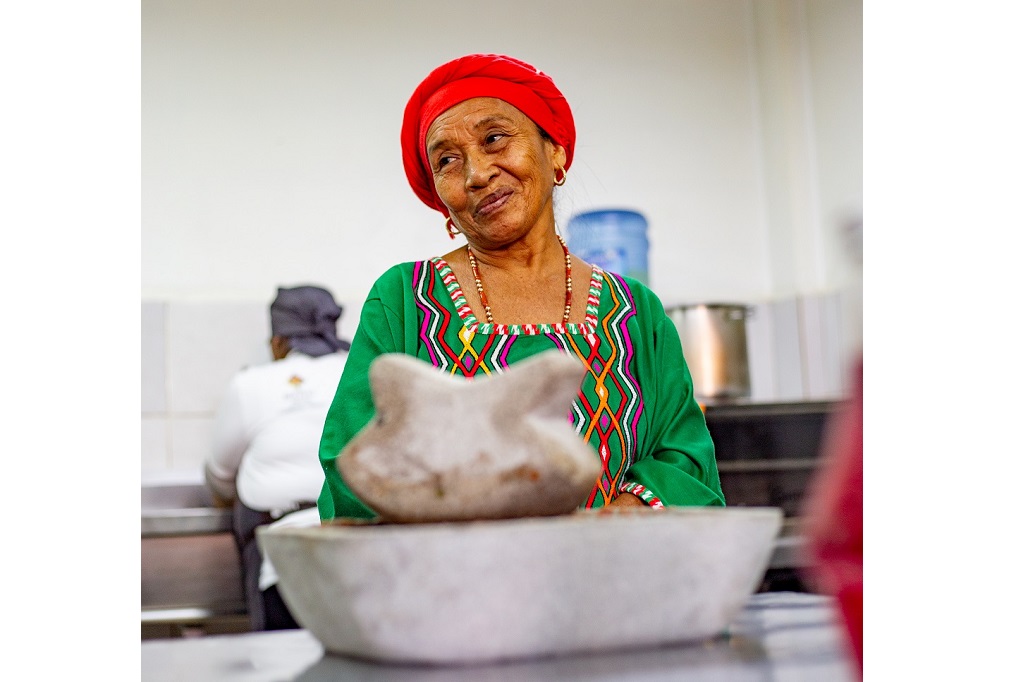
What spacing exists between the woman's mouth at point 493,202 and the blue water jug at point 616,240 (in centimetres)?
210

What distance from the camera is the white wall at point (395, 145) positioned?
3525 millimetres

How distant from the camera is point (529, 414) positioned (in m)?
0.64

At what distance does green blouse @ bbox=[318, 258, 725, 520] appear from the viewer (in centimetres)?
127

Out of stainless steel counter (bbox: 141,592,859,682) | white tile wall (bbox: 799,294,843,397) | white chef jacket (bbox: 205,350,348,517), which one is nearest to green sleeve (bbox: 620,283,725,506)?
stainless steel counter (bbox: 141,592,859,682)

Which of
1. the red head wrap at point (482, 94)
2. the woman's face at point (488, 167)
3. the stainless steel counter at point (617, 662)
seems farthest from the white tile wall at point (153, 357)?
the stainless steel counter at point (617, 662)

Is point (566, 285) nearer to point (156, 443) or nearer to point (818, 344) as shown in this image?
point (156, 443)

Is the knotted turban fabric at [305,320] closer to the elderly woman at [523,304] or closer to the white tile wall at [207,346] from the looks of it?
the white tile wall at [207,346]

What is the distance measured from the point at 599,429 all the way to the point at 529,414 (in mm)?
670

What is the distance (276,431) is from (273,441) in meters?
0.03

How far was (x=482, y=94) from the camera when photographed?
1.36 metres

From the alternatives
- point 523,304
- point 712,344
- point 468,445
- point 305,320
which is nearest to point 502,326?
point 523,304

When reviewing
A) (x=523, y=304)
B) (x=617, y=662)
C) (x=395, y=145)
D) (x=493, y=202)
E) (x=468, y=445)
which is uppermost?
(x=395, y=145)
